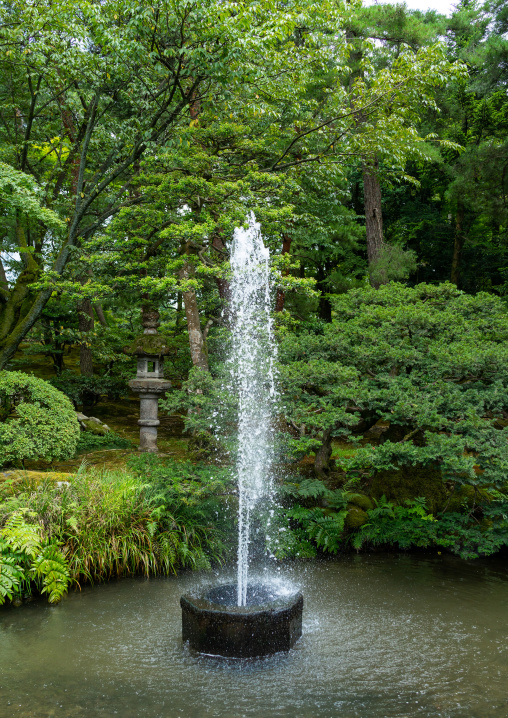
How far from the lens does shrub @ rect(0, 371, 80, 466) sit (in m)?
7.95

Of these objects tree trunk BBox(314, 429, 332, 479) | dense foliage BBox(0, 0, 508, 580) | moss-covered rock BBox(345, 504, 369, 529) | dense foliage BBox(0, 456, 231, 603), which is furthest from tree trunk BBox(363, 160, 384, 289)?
dense foliage BBox(0, 456, 231, 603)

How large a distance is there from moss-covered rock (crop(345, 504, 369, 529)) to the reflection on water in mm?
1158

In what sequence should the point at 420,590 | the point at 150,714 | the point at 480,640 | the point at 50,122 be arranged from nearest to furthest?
the point at 150,714 → the point at 480,640 → the point at 420,590 → the point at 50,122

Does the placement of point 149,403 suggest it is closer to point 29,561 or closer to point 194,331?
point 194,331

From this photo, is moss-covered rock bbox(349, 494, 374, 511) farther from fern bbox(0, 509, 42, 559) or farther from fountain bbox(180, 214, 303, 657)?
fern bbox(0, 509, 42, 559)

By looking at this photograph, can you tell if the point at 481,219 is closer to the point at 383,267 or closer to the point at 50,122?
the point at 383,267

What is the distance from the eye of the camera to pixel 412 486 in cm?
788

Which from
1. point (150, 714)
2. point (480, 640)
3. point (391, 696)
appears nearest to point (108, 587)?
point (150, 714)

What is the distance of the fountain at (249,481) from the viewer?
4.46m

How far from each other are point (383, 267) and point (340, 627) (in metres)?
Answer: 8.54

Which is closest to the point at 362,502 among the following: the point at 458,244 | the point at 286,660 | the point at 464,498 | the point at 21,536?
the point at 464,498

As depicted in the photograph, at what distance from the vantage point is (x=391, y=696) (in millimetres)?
3906

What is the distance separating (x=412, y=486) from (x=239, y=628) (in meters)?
4.21

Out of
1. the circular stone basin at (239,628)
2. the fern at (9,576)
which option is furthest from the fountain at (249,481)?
the fern at (9,576)
